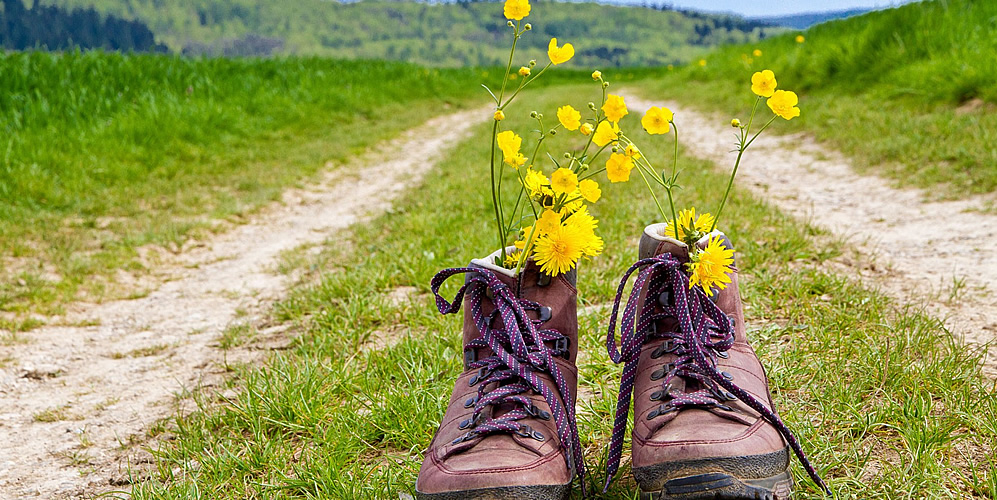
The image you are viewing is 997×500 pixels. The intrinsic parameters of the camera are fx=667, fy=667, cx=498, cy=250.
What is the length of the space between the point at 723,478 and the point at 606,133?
78cm

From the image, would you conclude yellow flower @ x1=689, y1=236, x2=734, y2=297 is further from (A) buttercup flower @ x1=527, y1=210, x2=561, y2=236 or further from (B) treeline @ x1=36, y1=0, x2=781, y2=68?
(B) treeline @ x1=36, y1=0, x2=781, y2=68

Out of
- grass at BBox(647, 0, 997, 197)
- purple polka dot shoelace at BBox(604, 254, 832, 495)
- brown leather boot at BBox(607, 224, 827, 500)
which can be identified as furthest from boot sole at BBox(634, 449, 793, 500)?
grass at BBox(647, 0, 997, 197)

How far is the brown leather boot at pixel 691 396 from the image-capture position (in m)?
1.37

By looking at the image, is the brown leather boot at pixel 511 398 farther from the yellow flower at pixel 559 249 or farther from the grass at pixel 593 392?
the grass at pixel 593 392

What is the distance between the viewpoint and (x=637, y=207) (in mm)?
4402

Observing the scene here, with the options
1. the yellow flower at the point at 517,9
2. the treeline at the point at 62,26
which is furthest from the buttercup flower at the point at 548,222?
the treeline at the point at 62,26

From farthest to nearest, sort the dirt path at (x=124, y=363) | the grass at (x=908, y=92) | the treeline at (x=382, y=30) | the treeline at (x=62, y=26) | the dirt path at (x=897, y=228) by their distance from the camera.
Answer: the treeline at (x=382, y=30) → the treeline at (x=62, y=26) → the grass at (x=908, y=92) → the dirt path at (x=897, y=228) → the dirt path at (x=124, y=363)

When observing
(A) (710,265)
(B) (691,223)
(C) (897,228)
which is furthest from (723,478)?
(C) (897,228)

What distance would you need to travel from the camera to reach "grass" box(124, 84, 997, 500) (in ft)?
5.57

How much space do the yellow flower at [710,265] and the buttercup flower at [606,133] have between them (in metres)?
0.34

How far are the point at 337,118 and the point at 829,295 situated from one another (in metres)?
8.91

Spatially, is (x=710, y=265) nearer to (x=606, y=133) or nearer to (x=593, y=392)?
(x=606, y=133)

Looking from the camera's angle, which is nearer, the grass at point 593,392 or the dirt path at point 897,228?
the grass at point 593,392

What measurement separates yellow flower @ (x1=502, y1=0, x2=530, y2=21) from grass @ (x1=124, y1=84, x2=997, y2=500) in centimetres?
115
